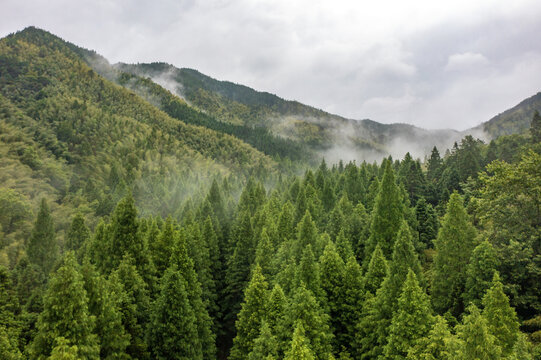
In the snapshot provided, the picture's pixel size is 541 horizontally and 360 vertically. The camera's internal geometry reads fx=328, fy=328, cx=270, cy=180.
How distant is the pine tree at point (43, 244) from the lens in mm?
43625

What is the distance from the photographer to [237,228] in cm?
5003

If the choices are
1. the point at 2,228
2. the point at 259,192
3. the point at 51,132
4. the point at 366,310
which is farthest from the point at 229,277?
the point at 51,132

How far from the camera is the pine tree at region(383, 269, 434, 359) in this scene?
68.7 feet

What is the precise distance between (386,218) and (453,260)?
988 cm

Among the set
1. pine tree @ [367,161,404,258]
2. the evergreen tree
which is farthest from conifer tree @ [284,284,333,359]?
the evergreen tree

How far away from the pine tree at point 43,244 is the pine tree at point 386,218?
4164 cm

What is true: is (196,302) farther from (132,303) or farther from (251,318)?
(132,303)

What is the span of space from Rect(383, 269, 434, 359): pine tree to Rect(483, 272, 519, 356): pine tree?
345cm

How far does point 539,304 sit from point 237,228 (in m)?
35.8

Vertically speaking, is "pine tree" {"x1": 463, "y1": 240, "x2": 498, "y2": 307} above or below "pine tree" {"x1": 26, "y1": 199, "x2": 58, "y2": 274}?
above

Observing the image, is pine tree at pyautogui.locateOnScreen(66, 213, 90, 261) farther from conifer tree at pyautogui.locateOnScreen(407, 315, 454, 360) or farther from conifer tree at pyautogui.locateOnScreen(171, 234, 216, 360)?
conifer tree at pyautogui.locateOnScreen(407, 315, 454, 360)

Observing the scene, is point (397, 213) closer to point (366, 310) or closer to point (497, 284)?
point (366, 310)

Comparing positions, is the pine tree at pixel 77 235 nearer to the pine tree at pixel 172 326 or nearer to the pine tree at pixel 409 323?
the pine tree at pixel 172 326

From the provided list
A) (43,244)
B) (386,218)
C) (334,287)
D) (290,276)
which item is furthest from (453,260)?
(43,244)
